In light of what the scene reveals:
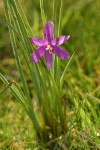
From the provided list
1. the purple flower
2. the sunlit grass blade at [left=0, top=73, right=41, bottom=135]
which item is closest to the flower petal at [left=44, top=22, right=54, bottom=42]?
the purple flower

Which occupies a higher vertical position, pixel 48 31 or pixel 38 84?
pixel 48 31

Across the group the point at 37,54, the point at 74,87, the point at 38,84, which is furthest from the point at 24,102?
the point at 74,87

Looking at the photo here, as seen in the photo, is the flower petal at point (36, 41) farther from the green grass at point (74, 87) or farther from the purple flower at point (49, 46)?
the green grass at point (74, 87)

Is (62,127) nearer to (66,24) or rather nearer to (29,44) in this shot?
(29,44)

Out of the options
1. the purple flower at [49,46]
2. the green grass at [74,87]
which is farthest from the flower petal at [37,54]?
the green grass at [74,87]

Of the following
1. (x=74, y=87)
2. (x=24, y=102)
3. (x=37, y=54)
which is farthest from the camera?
(x=74, y=87)

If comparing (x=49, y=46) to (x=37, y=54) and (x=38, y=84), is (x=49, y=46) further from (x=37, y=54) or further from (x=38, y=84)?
(x=38, y=84)

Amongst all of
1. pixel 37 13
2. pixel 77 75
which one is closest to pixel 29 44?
pixel 77 75
